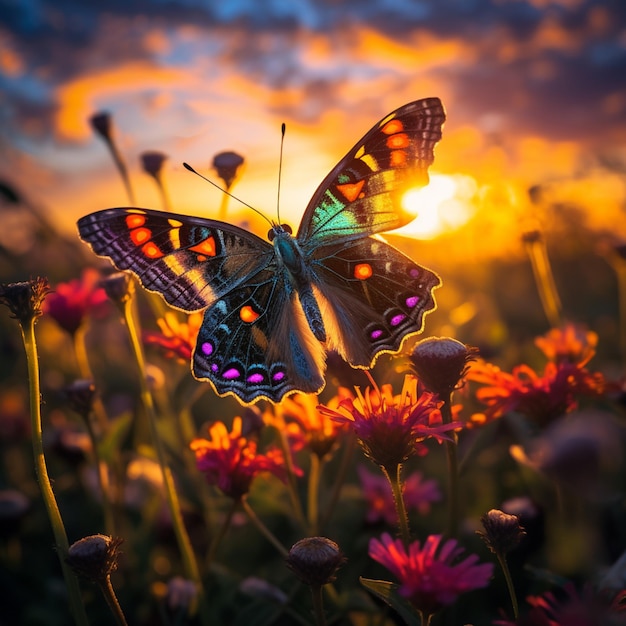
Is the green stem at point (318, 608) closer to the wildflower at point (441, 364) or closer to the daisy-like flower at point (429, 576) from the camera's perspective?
the daisy-like flower at point (429, 576)

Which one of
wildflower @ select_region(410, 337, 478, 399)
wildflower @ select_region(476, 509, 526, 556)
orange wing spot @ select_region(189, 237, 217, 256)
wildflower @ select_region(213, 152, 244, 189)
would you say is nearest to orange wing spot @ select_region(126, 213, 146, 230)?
orange wing spot @ select_region(189, 237, 217, 256)

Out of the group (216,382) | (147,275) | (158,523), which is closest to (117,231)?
(147,275)

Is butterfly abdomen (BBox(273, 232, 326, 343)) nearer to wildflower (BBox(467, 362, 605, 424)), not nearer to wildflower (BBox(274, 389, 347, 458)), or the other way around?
wildflower (BBox(274, 389, 347, 458))

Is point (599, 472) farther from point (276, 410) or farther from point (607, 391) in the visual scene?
point (276, 410)

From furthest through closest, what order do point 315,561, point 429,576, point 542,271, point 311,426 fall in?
point 542,271 → point 311,426 → point 315,561 → point 429,576

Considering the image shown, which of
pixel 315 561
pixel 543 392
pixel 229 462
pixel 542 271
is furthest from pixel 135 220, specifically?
pixel 542 271

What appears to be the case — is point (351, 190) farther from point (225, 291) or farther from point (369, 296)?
point (225, 291)
